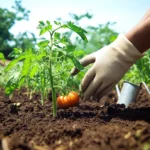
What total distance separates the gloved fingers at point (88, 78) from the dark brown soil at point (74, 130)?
404 mm

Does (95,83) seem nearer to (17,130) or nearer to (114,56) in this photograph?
(114,56)

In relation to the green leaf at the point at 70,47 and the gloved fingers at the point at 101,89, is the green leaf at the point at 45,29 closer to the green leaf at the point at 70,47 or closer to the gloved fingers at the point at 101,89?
the green leaf at the point at 70,47

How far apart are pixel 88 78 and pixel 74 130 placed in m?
1.18

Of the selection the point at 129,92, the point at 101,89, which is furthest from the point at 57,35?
the point at 129,92

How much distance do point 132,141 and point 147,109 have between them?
1.48 m

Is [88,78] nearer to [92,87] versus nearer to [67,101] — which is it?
[92,87]

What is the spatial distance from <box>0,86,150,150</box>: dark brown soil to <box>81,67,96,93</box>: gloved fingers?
1.33ft

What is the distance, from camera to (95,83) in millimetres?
2951

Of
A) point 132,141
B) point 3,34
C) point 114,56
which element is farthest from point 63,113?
point 3,34

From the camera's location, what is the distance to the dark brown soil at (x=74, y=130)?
155 cm

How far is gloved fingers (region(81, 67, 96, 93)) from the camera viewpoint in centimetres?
295

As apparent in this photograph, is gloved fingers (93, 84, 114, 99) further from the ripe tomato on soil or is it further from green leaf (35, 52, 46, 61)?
green leaf (35, 52, 46, 61)

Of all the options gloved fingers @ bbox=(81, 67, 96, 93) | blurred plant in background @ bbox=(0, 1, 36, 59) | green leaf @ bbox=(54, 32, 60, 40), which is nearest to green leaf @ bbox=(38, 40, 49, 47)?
green leaf @ bbox=(54, 32, 60, 40)

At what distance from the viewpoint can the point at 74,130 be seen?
189cm
